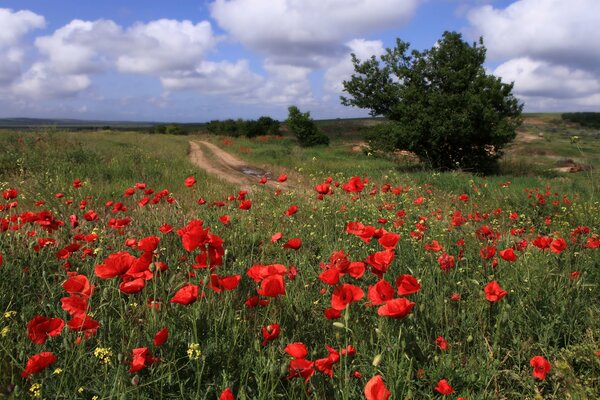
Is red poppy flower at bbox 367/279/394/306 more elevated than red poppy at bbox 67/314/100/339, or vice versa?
red poppy flower at bbox 367/279/394/306

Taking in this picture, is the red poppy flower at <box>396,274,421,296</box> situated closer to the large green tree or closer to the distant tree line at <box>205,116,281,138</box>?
the large green tree

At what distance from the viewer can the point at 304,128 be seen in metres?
34.2

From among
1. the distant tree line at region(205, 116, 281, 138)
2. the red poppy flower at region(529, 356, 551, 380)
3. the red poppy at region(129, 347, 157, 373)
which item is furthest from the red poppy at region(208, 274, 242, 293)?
the distant tree line at region(205, 116, 281, 138)

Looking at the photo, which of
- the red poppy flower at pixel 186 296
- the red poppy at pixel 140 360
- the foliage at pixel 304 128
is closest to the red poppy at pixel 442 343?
the red poppy flower at pixel 186 296

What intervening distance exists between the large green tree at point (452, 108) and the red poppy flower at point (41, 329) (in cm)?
1553

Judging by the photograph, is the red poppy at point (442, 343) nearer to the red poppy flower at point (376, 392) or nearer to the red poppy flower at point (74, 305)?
the red poppy flower at point (376, 392)

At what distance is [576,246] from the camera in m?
3.91

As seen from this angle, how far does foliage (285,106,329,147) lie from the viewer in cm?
3419

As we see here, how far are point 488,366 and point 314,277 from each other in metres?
1.42

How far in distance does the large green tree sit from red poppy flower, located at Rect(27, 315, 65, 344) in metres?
15.5

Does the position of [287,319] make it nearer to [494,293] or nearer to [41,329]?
[494,293]

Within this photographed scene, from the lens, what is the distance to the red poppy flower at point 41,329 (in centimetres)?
153

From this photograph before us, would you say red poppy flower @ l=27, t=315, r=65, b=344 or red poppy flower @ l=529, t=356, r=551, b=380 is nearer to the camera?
red poppy flower @ l=27, t=315, r=65, b=344

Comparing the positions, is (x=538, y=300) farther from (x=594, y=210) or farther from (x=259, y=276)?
(x=594, y=210)
